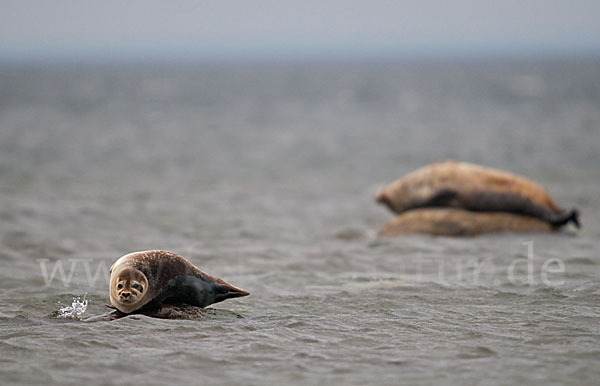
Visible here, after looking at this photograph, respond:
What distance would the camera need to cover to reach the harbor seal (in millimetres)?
7500

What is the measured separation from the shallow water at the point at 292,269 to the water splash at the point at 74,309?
116 millimetres

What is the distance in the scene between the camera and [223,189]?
20.3 m

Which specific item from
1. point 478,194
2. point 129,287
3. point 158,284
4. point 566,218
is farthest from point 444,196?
point 129,287

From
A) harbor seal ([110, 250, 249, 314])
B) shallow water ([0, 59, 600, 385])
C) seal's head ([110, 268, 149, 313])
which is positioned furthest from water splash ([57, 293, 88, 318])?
seal's head ([110, 268, 149, 313])

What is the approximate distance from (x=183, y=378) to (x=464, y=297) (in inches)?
146

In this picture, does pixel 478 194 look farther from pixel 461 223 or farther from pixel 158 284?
pixel 158 284

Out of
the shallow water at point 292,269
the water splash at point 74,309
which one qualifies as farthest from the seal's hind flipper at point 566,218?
the water splash at point 74,309

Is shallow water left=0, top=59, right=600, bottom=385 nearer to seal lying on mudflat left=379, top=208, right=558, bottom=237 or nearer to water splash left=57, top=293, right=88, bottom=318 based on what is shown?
water splash left=57, top=293, right=88, bottom=318

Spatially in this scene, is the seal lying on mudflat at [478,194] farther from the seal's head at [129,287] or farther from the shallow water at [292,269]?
the seal's head at [129,287]

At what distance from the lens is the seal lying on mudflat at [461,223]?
1310cm

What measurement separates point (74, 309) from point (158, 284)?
3.86 feet

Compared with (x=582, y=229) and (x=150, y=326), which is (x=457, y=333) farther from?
(x=582, y=229)

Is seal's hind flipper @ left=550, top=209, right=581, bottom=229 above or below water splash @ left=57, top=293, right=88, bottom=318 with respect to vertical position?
above

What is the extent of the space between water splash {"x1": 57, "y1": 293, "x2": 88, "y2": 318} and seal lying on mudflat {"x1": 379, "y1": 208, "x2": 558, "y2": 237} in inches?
233
